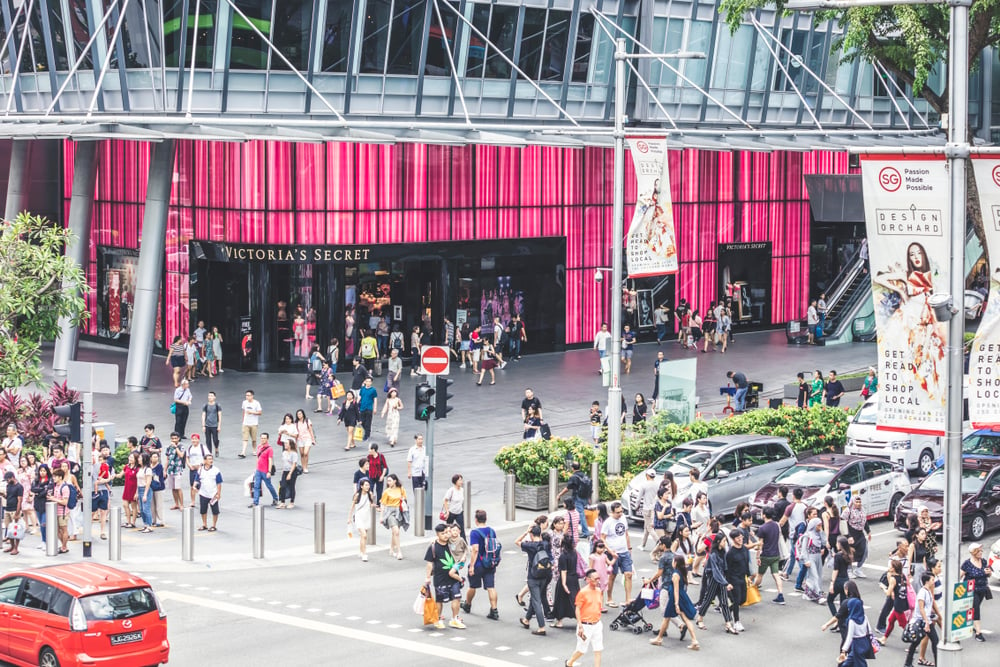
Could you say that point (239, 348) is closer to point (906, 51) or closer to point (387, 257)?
point (387, 257)

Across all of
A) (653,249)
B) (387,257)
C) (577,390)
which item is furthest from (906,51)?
(387,257)

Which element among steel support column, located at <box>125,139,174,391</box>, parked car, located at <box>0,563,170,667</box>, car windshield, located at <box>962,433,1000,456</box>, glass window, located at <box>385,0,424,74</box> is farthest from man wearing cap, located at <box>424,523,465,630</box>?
glass window, located at <box>385,0,424,74</box>

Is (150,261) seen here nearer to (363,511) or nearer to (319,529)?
(319,529)

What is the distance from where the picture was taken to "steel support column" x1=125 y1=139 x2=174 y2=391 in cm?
4062

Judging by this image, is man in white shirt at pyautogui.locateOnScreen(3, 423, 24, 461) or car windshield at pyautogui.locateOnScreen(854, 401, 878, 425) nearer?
man in white shirt at pyautogui.locateOnScreen(3, 423, 24, 461)

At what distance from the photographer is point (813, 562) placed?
72.4ft

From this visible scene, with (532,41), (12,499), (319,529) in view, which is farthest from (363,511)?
(532,41)

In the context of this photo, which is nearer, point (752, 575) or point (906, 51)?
point (752, 575)

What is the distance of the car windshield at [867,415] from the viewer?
32438mm

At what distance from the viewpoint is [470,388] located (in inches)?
1650

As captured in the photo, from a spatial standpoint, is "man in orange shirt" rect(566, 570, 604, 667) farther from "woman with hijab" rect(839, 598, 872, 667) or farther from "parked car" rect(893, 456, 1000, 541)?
"parked car" rect(893, 456, 1000, 541)

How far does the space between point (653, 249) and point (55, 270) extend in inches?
436

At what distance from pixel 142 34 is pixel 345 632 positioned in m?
24.0

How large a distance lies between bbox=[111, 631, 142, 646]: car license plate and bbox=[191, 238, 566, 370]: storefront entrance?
1024 inches
